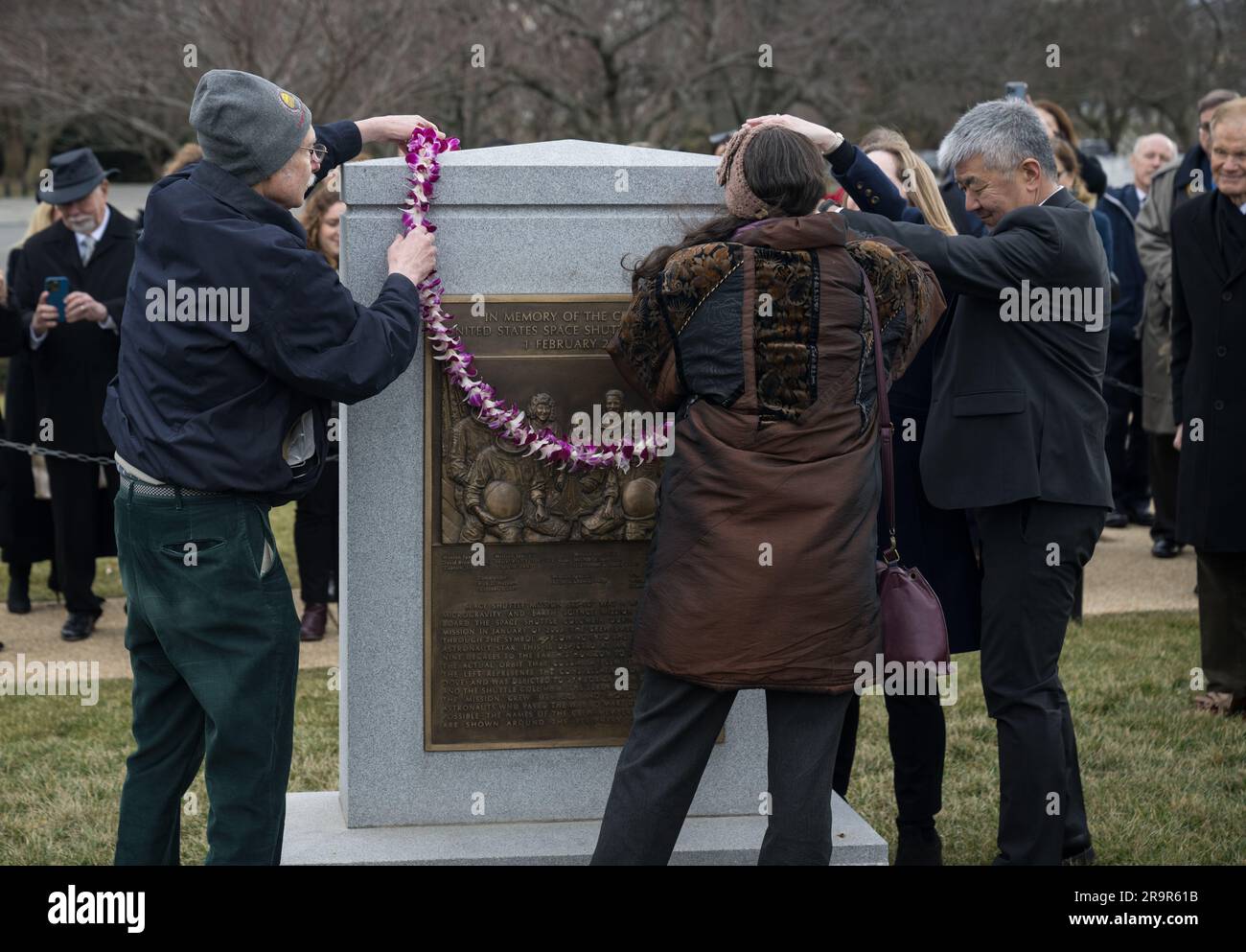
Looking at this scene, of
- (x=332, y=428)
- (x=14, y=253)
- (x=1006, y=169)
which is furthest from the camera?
(x=14, y=253)

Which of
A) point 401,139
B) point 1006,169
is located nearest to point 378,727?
point 401,139

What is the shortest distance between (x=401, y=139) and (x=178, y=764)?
5.81 feet

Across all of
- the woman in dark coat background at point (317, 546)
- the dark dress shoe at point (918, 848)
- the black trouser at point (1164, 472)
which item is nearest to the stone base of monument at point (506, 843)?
the dark dress shoe at point (918, 848)

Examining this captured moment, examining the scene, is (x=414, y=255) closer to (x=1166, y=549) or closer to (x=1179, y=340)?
(x=1179, y=340)

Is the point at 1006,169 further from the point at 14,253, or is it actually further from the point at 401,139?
the point at 14,253

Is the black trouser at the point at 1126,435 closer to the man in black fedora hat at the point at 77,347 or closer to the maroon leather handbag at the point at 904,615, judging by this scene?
the man in black fedora hat at the point at 77,347

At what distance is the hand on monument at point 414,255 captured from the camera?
3.98 metres

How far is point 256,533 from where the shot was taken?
142 inches

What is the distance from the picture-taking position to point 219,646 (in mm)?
3564

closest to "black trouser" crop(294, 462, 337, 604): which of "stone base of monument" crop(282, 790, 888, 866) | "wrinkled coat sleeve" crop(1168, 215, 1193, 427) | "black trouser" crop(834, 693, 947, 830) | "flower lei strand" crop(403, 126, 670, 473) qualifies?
"stone base of monument" crop(282, 790, 888, 866)

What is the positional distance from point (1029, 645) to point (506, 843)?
5.13 feet

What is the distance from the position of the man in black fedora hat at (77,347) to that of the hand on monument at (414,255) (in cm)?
403

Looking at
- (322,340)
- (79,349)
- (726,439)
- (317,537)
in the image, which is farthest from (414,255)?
(79,349)

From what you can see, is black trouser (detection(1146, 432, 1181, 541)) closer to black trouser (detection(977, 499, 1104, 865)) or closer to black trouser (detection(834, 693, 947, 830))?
black trouser (detection(834, 693, 947, 830))
